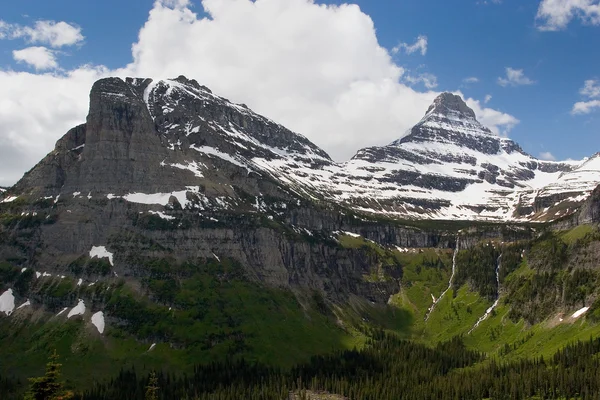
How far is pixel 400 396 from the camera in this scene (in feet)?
648

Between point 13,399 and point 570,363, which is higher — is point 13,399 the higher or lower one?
the lower one

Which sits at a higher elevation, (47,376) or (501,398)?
(47,376)

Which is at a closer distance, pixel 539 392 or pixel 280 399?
pixel 539 392

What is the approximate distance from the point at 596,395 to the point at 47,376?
167m

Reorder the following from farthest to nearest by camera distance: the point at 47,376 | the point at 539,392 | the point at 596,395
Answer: the point at 539,392, the point at 596,395, the point at 47,376

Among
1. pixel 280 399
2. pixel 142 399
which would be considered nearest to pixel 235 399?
pixel 280 399

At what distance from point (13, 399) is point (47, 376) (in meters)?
177

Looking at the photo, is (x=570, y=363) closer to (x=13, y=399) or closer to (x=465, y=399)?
(x=465, y=399)

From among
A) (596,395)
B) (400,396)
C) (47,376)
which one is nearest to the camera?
(47,376)

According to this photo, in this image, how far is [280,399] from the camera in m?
199

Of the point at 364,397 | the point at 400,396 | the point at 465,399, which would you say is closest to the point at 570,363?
the point at 465,399

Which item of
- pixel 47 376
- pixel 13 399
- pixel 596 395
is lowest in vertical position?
pixel 13 399

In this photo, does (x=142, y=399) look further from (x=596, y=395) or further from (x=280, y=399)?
(x=596, y=395)

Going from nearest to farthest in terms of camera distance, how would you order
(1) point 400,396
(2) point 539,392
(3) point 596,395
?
(3) point 596,395, (2) point 539,392, (1) point 400,396
